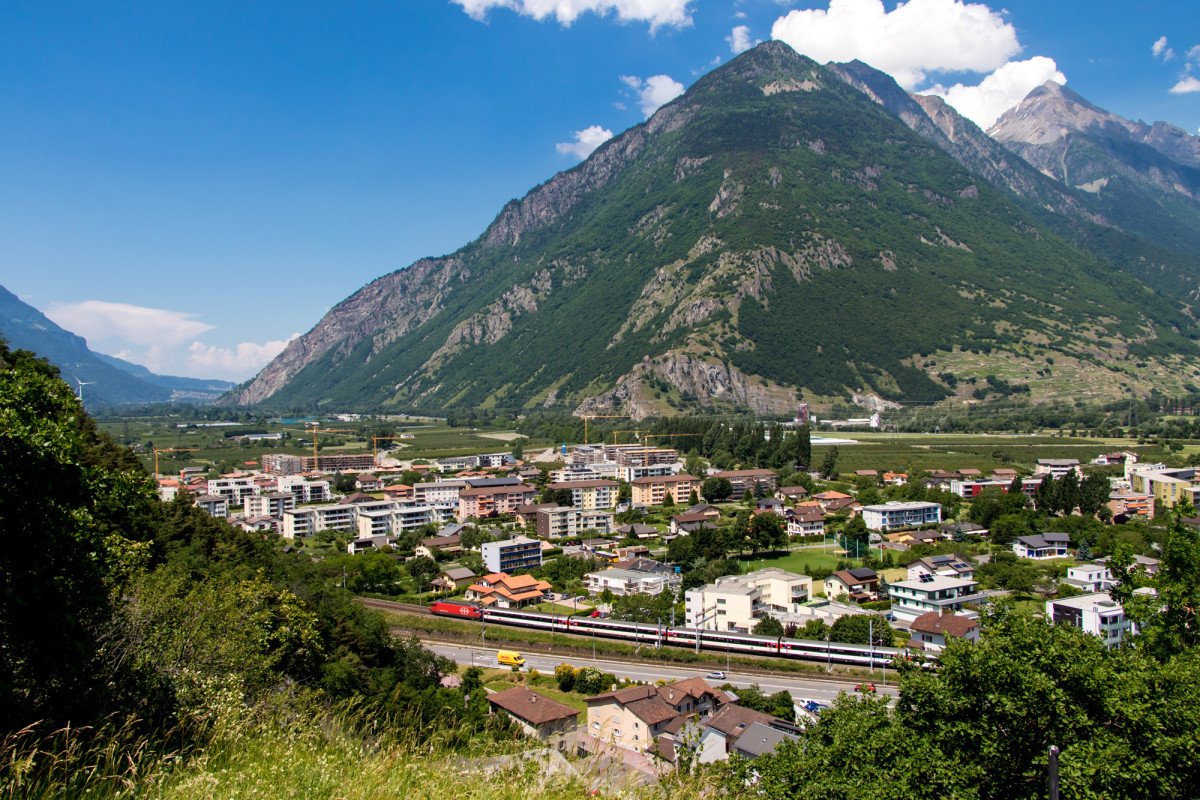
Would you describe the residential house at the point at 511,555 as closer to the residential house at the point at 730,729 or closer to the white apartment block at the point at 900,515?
the residential house at the point at 730,729

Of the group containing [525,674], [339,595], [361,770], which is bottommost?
[525,674]

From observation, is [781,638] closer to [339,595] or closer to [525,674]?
[525,674]

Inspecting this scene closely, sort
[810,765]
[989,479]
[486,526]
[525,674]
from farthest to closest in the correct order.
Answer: [989,479]
[486,526]
[525,674]
[810,765]

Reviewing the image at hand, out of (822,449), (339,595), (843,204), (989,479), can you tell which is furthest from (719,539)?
(843,204)

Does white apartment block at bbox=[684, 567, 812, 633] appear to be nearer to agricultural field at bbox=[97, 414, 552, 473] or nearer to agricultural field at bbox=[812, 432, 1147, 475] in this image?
agricultural field at bbox=[812, 432, 1147, 475]

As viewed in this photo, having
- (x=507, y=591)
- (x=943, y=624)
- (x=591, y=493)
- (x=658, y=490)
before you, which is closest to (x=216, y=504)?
(x=591, y=493)

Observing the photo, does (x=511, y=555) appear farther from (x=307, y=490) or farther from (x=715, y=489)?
(x=307, y=490)

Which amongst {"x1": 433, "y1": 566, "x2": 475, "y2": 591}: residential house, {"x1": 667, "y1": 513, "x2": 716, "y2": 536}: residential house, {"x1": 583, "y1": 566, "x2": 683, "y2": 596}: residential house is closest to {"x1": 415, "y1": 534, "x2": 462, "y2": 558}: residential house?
{"x1": 433, "y1": 566, "x2": 475, "y2": 591}: residential house
